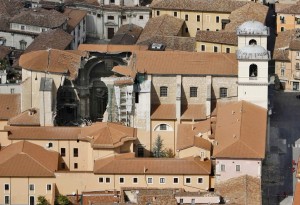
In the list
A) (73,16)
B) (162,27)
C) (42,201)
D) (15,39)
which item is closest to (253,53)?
(42,201)

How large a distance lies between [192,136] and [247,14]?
27156 mm

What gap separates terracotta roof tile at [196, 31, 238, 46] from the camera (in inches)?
4820

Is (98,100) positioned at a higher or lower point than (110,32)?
lower

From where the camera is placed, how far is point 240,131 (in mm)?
98438

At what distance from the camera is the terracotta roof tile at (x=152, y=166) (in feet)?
325

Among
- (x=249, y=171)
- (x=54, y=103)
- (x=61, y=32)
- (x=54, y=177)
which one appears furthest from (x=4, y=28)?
(x=249, y=171)

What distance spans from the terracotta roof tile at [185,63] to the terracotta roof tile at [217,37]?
14549 millimetres

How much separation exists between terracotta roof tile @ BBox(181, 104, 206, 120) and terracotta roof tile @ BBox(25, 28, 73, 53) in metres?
20.1

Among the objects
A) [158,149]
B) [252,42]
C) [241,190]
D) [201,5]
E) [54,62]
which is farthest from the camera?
[201,5]

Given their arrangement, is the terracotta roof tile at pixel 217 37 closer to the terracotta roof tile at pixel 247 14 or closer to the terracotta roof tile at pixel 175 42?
the terracotta roof tile at pixel 175 42

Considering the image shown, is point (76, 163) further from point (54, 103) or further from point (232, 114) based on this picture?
point (232, 114)

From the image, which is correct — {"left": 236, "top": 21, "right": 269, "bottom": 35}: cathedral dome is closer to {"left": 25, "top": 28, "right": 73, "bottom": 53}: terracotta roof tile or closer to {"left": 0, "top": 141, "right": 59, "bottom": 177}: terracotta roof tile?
{"left": 0, "top": 141, "right": 59, "bottom": 177}: terracotta roof tile

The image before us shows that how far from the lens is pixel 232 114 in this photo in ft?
334

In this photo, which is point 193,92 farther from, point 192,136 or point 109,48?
point 109,48
